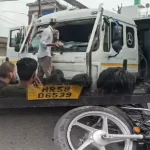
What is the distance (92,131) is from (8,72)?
5.23 ft

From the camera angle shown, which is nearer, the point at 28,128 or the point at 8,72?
the point at 8,72

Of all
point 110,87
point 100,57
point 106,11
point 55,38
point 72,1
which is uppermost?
point 72,1

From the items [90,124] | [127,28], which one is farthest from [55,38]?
[90,124]

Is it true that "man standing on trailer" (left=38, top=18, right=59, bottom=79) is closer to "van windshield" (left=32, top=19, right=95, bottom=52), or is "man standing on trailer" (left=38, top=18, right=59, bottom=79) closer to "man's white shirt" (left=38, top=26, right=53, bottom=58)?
"man's white shirt" (left=38, top=26, right=53, bottom=58)

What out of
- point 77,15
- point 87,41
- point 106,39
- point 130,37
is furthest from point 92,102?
point 130,37

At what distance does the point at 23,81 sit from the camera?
159 inches

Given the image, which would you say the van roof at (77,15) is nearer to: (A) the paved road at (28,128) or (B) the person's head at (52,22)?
(B) the person's head at (52,22)

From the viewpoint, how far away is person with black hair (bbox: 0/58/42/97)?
3865 mm

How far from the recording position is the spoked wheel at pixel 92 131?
2945 mm

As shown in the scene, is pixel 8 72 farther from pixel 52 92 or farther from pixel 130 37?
pixel 130 37

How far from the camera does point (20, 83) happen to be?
13.3 ft

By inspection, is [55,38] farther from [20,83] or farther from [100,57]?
[20,83]

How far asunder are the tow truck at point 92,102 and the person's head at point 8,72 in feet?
1.19

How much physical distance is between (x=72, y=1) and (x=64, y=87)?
595cm
